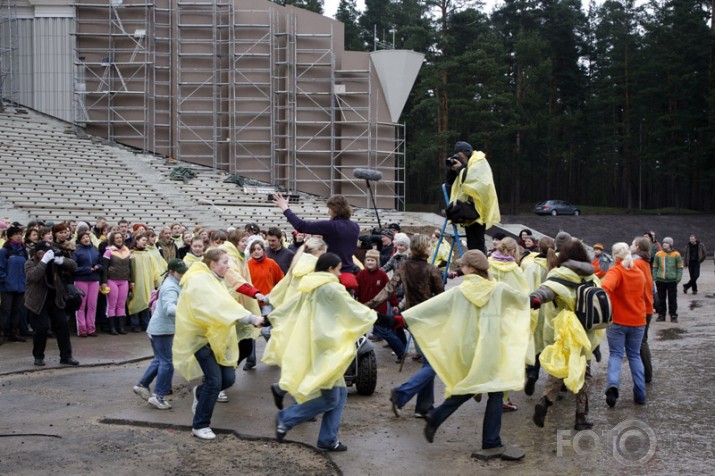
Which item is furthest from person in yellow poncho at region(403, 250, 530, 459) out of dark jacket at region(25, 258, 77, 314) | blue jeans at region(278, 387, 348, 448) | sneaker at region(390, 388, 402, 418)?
dark jacket at region(25, 258, 77, 314)

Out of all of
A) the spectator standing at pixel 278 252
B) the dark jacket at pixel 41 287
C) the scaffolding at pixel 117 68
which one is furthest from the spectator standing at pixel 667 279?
the scaffolding at pixel 117 68

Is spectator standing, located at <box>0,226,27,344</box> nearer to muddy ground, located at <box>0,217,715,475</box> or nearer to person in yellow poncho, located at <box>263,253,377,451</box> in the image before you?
muddy ground, located at <box>0,217,715,475</box>

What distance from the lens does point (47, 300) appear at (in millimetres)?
10312

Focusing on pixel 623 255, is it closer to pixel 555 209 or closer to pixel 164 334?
pixel 164 334

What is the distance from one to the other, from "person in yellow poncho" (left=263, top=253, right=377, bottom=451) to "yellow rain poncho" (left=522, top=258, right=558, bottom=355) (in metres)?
2.42

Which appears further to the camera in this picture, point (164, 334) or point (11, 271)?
point (11, 271)

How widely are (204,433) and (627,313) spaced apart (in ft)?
14.3

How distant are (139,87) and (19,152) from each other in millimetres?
8674

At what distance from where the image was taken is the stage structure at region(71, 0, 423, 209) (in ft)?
125

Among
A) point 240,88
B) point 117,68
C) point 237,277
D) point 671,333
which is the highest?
point 117,68

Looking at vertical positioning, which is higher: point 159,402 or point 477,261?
point 477,261

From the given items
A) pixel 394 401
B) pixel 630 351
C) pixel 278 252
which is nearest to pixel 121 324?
pixel 278 252

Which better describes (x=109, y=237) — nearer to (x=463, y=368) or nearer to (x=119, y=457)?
(x=119, y=457)

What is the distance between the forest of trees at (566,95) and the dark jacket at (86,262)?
38.6 metres
